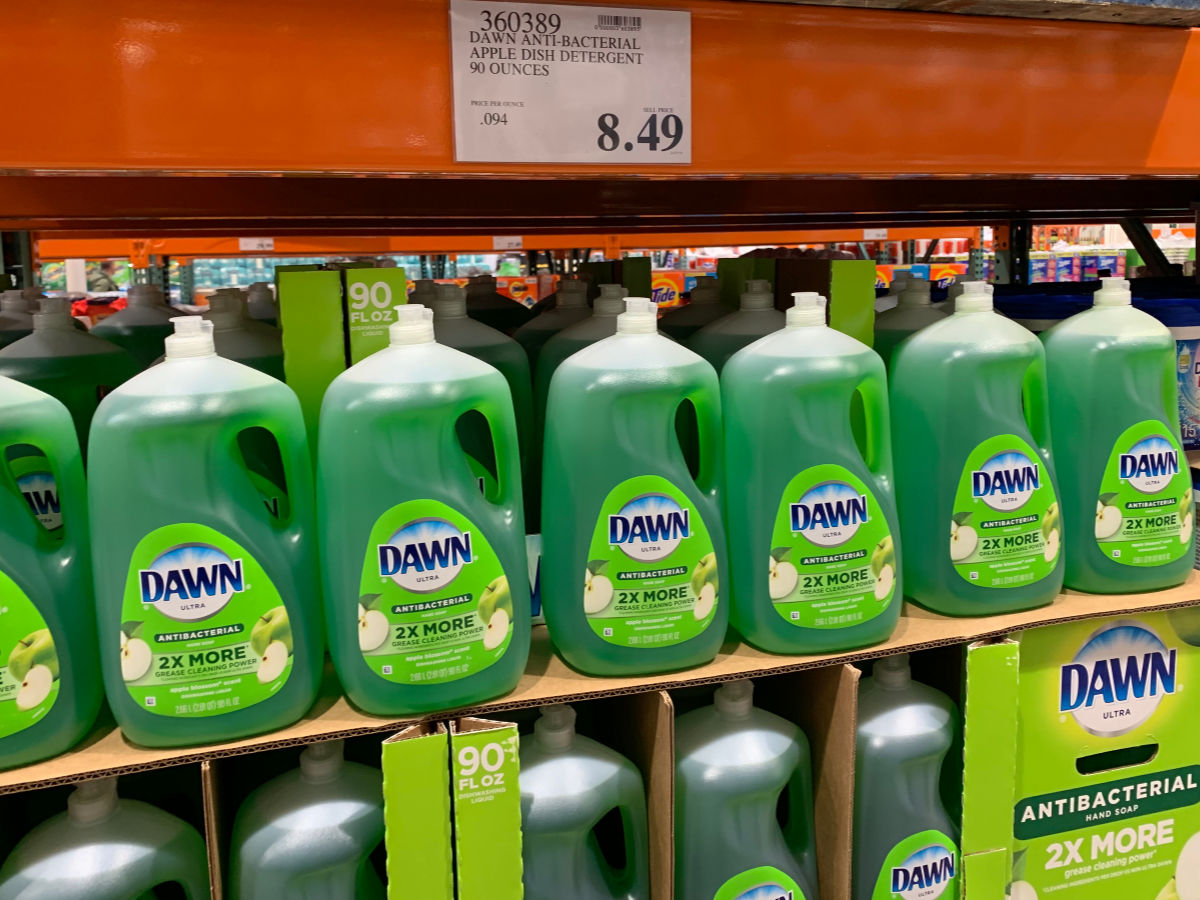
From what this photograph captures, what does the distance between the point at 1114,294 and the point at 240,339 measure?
1.11m

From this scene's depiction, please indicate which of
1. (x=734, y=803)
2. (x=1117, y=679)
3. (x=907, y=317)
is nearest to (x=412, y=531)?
(x=734, y=803)

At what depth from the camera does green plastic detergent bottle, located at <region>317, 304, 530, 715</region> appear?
1.02 m

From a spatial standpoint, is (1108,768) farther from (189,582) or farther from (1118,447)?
(189,582)

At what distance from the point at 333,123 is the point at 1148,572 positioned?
1132 millimetres

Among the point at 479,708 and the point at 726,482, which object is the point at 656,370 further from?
the point at 479,708

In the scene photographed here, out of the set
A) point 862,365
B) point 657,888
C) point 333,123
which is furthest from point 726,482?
point 333,123

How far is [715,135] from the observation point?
98cm

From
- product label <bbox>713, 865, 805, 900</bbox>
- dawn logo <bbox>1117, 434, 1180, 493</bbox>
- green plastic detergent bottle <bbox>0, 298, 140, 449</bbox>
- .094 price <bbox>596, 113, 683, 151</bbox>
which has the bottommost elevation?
product label <bbox>713, 865, 805, 900</bbox>

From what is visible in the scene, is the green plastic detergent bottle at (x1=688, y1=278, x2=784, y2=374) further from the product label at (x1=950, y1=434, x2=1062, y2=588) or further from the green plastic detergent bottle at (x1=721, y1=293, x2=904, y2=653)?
the product label at (x1=950, y1=434, x2=1062, y2=588)

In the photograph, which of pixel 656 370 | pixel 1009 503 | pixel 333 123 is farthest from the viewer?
pixel 1009 503

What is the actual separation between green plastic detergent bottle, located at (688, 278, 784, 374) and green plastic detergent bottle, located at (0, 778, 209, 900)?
2.82ft

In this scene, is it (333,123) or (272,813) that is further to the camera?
(272,813)

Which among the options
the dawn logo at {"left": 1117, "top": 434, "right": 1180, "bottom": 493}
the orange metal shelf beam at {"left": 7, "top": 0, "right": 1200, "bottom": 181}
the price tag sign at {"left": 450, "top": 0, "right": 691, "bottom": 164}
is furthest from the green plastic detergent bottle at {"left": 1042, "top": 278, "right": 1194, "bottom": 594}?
the price tag sign at {"left": 450, "top": 0, "right": 691, "bottom": 164}

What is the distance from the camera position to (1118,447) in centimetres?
128
